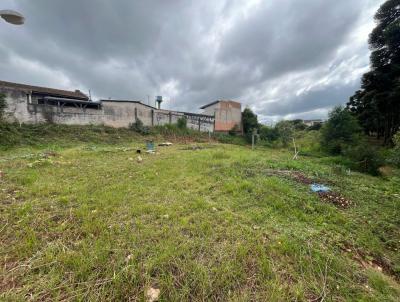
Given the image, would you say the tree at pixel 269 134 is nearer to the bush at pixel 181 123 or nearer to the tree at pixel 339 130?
the tree at pixel 339 130

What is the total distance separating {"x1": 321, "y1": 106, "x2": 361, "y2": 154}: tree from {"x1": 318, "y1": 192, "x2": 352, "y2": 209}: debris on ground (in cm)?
1037

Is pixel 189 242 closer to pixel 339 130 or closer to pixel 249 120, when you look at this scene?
pixel 339 130

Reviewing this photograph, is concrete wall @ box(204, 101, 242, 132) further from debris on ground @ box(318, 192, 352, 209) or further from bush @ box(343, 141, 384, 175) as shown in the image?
debris on ground @ box(318, 192, 352, 209)

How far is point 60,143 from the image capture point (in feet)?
31.2

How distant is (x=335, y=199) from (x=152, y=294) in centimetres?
389

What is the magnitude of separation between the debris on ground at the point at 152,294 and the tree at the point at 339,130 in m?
14.3

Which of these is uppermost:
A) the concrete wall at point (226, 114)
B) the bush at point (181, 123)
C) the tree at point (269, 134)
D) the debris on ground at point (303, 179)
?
the concrete wall at point (226, 114)

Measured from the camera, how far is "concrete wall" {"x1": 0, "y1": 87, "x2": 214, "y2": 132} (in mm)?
9773

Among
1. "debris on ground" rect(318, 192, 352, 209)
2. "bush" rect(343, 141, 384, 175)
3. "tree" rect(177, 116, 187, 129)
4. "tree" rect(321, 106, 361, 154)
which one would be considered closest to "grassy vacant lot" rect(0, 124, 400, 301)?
"debris on ground" rect(318, 192, 352, 209)

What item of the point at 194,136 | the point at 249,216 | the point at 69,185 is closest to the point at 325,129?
the point at 194,136

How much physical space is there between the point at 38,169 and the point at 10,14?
323cm

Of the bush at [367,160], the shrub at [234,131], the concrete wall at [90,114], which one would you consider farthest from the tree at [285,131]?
the bush at [367,160]

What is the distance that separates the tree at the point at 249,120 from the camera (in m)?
21.9

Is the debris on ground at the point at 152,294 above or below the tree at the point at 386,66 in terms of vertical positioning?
below
